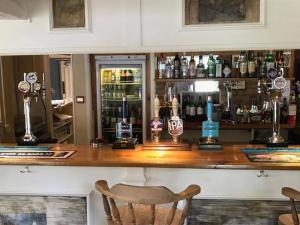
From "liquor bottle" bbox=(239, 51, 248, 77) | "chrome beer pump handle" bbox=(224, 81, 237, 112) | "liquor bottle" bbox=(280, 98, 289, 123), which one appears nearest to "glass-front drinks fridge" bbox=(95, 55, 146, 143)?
"chrome beer pump handle" bbox=(224, 81, 237, 112)

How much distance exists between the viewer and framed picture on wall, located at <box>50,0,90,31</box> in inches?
102

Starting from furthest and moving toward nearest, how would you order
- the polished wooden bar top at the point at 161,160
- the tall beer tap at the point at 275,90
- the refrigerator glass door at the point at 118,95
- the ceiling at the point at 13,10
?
the refrigerator glass door at the point at 118,95 → the tall beer tap at the point at 275,90 → the ceiling at the point at 13,10 → the polished wooden bar top at the point at 161,160

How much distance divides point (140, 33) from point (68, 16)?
1.88ft

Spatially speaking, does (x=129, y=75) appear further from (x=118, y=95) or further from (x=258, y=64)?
(x=258, y=64)

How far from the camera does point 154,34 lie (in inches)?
100

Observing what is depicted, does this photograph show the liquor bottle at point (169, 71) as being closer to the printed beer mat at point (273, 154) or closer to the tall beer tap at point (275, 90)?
the tall beer tap at point (275, 90)

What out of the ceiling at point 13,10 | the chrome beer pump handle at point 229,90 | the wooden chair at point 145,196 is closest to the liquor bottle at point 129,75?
the chrome beer pump handle at point 229,90

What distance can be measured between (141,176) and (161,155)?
8.6 inches

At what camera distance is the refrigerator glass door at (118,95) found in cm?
532

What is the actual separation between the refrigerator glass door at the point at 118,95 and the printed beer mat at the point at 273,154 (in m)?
2.97

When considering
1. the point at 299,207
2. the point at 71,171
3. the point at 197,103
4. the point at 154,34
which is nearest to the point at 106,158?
the point at 71,171

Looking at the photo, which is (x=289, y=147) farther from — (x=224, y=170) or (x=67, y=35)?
(x=67, y=35)

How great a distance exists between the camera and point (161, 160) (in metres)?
2.28

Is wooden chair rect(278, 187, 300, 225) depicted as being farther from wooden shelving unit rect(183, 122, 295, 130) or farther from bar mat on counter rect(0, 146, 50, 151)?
wooden shelving unit rect(183, 122, 295, 130)
